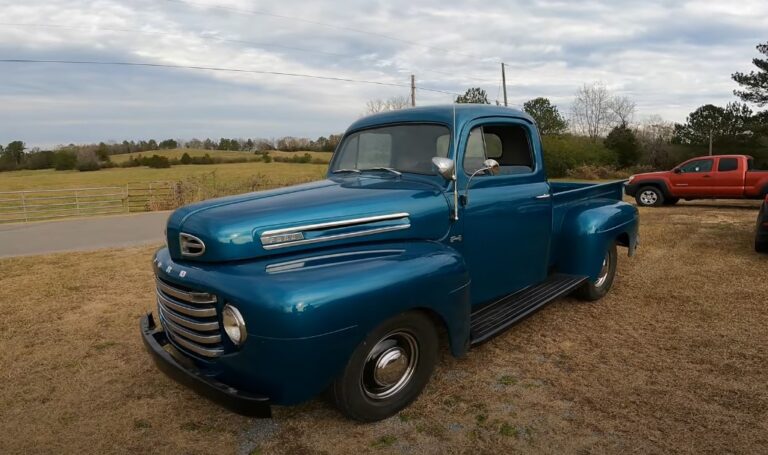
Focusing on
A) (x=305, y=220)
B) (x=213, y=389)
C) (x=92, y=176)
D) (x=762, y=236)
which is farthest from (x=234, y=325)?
(x=92, y=176)

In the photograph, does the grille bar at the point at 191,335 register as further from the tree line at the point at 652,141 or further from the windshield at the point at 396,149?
the tree line at the point at 652,141

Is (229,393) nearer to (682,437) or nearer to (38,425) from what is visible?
(38,425)

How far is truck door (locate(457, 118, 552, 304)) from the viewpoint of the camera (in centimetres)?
361

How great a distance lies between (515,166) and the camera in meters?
4.18

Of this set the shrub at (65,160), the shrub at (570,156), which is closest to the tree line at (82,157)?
the shrub at (65,160)

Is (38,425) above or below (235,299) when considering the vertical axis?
below

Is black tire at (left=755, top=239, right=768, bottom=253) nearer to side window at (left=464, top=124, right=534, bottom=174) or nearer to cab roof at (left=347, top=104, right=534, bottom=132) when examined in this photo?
side window at (left=464, top=124, right=534, bottom=174)

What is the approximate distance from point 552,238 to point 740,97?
40.8 m

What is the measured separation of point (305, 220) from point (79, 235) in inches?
445

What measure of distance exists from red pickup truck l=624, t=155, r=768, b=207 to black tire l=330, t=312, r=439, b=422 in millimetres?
12929

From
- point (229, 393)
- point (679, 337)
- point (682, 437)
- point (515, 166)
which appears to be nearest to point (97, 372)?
point (229, 393)

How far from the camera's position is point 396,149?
3.76 meters

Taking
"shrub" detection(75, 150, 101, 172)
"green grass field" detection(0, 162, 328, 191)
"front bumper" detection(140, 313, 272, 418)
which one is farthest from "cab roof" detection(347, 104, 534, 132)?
"shrub" detection(75, 150, 101, 172)

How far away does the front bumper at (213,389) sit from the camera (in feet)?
7.86
